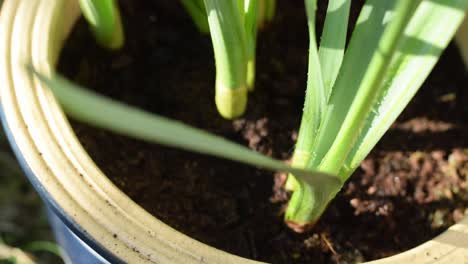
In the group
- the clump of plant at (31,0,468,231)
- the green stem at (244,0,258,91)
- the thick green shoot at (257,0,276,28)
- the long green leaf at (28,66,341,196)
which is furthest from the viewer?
the thick green shoot at (257,0,276,28)

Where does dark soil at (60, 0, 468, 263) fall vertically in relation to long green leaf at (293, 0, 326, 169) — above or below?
below

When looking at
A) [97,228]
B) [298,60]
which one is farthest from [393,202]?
[97,228]

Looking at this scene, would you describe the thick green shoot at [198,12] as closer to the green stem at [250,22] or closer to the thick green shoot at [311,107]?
the green stem at [250,22]

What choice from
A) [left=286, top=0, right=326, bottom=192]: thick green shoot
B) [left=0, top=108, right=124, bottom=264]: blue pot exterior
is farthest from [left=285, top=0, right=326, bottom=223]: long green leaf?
[left=0, top=108, right=124, bottom=264]: blue pot exterior

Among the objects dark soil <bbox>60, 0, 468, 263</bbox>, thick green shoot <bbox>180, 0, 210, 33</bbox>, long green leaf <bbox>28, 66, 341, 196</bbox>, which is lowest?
dark soil <bbox>60, 0, 468, 263</bbox>

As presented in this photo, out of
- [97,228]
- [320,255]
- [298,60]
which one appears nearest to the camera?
[97,228]

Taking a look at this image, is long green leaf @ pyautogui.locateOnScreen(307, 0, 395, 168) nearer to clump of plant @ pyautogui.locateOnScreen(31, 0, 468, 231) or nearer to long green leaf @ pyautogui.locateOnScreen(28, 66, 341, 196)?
clump of plant @ pyautogui.locateOnScreen(31, 0, 468, 231)

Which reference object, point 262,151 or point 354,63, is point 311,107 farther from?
point 262,151

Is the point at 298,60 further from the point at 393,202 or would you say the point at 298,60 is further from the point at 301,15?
the point at 393,202
